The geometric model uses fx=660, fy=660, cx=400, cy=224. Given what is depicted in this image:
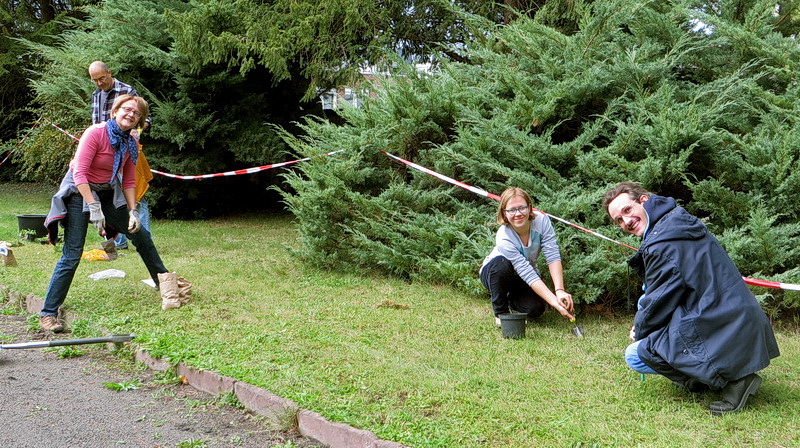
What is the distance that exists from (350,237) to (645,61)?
3.51 metres

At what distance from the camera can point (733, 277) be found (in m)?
3.27

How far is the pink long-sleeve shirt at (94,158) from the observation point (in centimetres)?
509

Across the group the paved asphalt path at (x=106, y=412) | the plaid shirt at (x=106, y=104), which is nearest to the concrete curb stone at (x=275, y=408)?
the paved asphalt path at (x=106, y=412)

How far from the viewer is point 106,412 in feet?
12.2

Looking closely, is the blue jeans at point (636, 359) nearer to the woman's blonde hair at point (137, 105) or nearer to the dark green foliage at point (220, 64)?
the woman's blonde hair at point (137, 105)

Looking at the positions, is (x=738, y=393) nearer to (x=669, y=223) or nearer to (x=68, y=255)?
(x=669, y=223)

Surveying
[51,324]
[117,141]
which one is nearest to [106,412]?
[51,324]

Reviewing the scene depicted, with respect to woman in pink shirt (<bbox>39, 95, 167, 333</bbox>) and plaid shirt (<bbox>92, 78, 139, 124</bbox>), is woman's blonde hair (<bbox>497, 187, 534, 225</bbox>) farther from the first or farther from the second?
plaid shirt (<bbox>92, 78, 139, 124</bbox>)

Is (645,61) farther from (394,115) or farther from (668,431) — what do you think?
(668,431)

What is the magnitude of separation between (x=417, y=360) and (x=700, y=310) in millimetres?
1782

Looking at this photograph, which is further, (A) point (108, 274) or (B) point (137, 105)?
(A) point (108, 274)

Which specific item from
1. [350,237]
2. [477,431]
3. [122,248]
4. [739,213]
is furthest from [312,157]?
[477,431]

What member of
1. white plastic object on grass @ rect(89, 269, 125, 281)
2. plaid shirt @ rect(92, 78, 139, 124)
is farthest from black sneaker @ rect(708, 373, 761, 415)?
plaid shirt @ rect(92, 78, 139, 124)

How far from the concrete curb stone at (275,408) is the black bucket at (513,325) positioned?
182 cm
